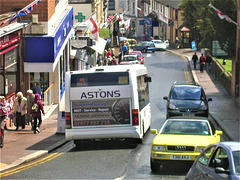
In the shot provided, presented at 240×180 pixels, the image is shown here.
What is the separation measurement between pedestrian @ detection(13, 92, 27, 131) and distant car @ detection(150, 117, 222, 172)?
27.4ft

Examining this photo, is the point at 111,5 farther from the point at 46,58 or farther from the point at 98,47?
the point at 46,58

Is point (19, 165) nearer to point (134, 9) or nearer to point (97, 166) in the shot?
point (97, 166)

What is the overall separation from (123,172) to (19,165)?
337 centimetres

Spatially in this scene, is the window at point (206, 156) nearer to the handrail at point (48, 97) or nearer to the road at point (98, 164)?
the road at point (98, 164)

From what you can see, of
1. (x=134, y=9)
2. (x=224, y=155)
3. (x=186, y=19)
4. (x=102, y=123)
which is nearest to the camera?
(x=224, y=155)

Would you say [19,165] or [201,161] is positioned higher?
[201,161]

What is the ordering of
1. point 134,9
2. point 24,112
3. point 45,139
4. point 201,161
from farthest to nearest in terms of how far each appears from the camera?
point 134,9, point 24,112, point 45,139, point 201,161

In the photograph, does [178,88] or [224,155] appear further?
[178,88]

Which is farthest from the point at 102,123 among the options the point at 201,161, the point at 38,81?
the point at 38,81

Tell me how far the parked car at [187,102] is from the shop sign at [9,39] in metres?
7.85

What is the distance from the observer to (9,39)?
2395cm

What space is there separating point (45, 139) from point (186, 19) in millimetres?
62152

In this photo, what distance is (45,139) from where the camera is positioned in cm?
2081

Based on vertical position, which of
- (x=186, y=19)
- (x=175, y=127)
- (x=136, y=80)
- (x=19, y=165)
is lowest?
(x=19, y=165)
